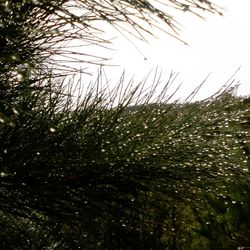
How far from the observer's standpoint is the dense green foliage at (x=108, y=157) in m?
2.40

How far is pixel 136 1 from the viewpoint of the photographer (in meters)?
1.61

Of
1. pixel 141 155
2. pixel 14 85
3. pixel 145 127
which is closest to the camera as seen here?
pixel 14 85

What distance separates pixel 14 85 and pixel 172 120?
3.75ft

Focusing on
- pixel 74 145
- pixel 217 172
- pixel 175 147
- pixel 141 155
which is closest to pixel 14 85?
pixel 74 145

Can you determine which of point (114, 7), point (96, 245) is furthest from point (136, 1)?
point (96, 245)

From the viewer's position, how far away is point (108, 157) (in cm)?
257

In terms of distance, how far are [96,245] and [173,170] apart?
132cm

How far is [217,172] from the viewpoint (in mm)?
3012

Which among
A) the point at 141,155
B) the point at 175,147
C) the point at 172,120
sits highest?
the point at 172,120

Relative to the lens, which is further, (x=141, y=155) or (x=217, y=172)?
(x=217, y=172)

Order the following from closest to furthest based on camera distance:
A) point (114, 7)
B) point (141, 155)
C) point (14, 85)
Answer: point (114, 7) → point (14, 85) → point (141, 155)

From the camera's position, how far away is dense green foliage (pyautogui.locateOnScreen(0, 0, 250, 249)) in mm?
2402

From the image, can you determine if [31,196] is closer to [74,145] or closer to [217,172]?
[74,145]

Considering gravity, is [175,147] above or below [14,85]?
above
